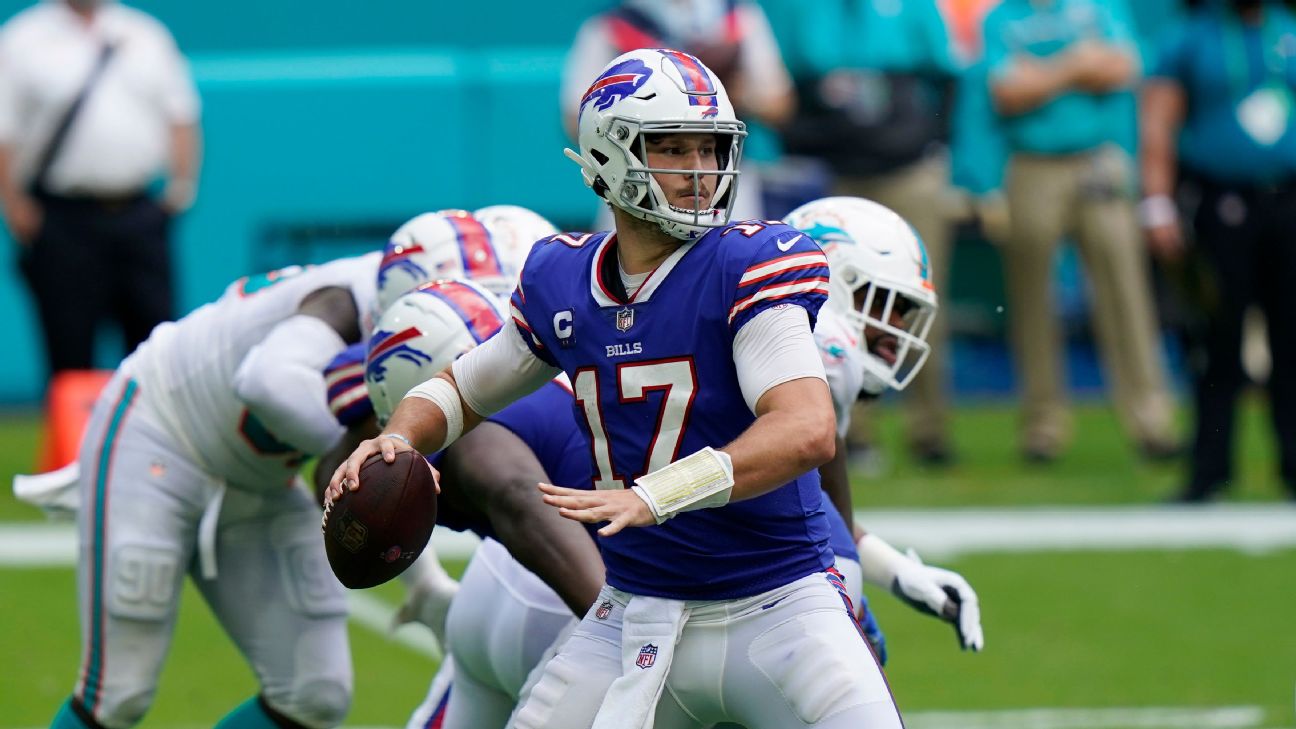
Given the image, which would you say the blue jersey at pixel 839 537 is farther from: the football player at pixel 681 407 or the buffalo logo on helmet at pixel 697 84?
the buffalo logo on helmet at pixel 697 84

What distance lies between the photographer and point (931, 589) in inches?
156

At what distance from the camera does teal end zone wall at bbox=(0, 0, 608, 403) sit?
1134 cm

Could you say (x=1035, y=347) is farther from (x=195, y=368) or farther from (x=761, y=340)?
(x=761, y=340)

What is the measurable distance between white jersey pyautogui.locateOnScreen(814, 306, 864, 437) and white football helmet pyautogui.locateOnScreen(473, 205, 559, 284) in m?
0.66

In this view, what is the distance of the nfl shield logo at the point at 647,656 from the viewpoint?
3.29m

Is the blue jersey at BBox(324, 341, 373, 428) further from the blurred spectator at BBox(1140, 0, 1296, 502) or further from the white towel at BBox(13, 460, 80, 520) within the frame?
the blurred spectator at BBox(1140, 0, 1296, 502)

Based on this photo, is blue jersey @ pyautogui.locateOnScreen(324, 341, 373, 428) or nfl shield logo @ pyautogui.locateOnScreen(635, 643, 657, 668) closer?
nfl shield logo @ pyautogui.locateOnScreen(635, 643, 657, 668)

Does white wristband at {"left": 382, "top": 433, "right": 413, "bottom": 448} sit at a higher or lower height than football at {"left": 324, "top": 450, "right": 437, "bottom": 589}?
higher

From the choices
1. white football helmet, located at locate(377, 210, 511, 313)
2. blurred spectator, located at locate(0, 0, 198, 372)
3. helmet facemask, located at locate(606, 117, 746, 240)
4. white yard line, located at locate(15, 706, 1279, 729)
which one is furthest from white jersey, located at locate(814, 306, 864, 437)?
blurred spectator, located at locate(0, 0, 198, 372)

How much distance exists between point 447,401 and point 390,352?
1.25ft

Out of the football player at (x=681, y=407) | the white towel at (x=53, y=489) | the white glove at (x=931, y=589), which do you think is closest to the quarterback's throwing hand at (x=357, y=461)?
the football player at (x=681, y=407)

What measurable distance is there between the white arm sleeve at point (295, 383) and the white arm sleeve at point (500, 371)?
0.72 m

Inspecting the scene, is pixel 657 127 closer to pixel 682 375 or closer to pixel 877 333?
pixel 682 375

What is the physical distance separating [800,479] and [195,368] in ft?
6.04
